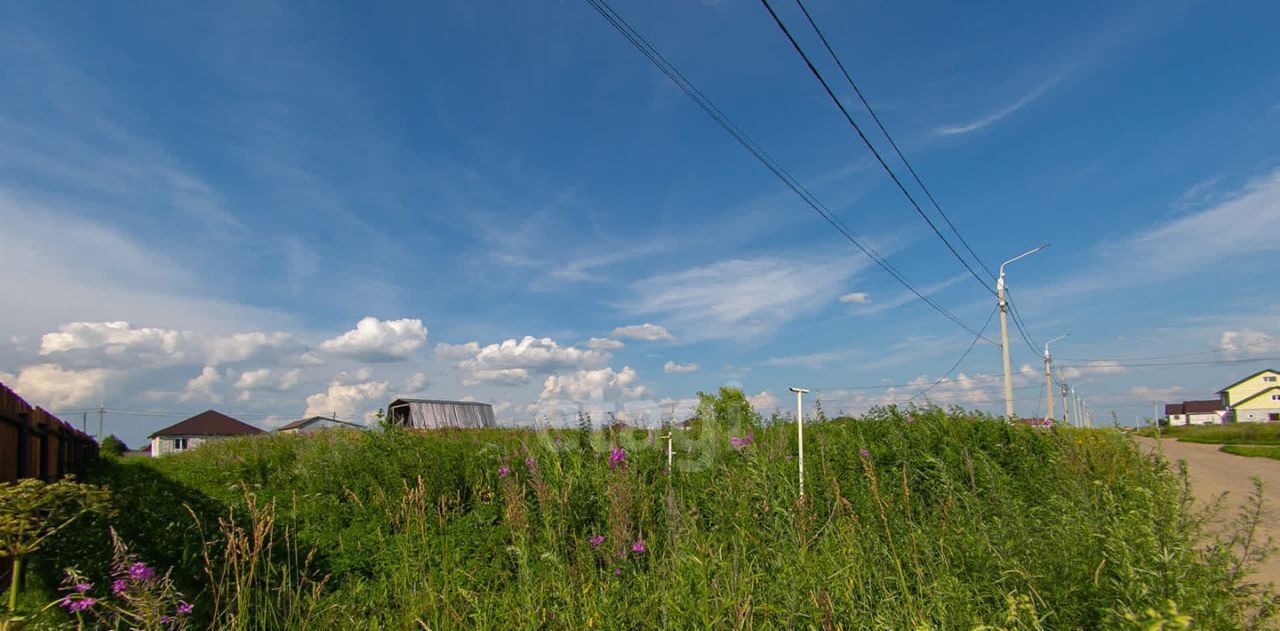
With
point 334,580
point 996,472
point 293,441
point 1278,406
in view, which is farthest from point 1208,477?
point 1278,406

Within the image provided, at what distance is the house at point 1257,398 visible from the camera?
64.0 metres

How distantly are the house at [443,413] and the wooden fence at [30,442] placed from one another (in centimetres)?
1420

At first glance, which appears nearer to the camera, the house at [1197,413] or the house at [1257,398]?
the house at [1257,398]

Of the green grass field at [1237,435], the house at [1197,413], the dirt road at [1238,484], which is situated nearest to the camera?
the dirt road at [1238,484]

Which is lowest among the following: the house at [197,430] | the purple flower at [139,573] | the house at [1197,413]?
the house at [1197,413]

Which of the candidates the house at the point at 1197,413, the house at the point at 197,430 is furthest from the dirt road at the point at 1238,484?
the house at the point at 1197,413

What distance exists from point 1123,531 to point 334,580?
4876mm

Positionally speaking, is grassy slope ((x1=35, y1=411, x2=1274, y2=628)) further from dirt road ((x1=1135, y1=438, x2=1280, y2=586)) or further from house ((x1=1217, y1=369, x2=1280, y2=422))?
house ((x1=1217, y1=369, x2=1280, y2=422))

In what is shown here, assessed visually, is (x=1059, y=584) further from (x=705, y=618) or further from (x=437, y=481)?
(x=437, y=481)

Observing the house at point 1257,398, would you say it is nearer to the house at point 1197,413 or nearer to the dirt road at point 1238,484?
the house at point 1197,413

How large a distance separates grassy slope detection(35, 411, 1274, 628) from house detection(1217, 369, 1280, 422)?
82.8 metres

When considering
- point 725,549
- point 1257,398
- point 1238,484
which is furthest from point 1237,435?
point 725,549

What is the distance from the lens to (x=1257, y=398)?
2594 inches

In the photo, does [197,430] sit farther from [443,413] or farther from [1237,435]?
[1237,435]
